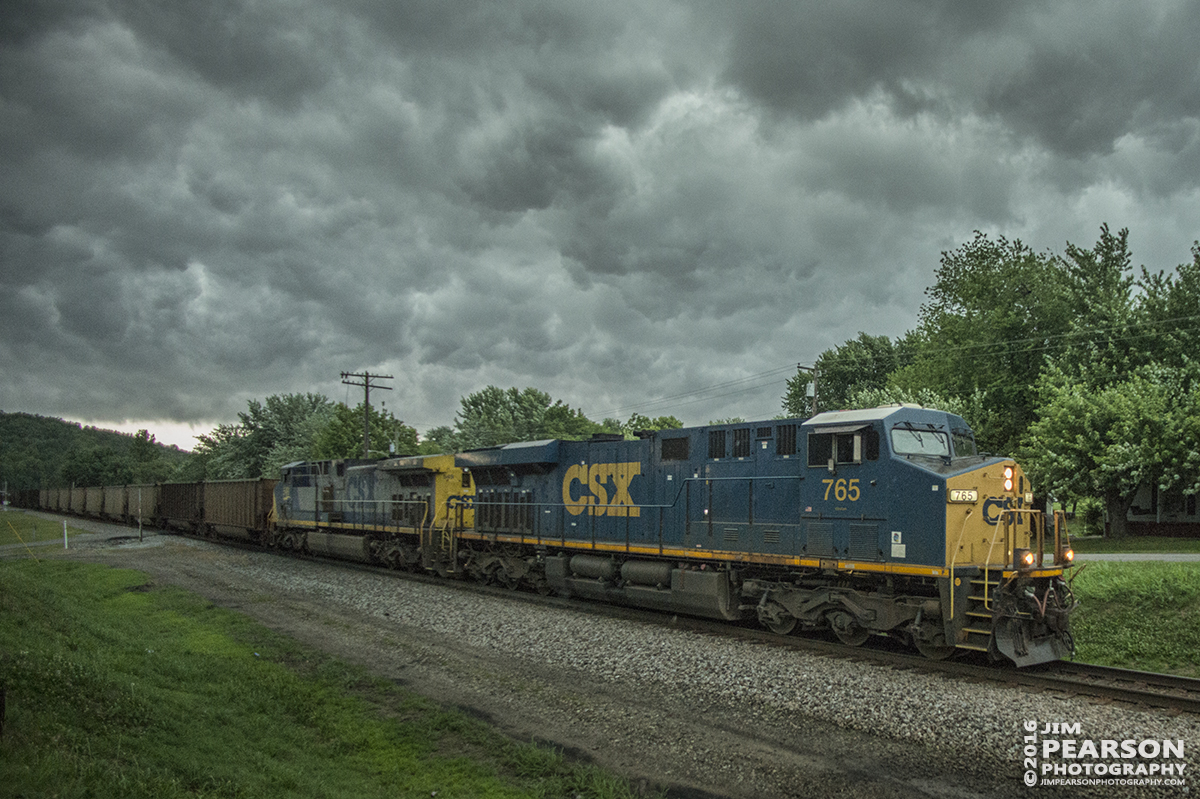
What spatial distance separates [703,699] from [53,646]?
26.3 ft

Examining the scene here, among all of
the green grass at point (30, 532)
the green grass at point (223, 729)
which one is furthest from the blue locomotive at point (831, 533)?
the green grass at point (30, 532)

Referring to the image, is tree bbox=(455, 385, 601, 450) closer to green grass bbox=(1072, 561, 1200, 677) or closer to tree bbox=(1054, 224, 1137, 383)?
tree bbox=(1054, 224, 1137, 383)

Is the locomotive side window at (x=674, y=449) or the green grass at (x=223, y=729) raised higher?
the locomotive side window at (x=674, y=449)

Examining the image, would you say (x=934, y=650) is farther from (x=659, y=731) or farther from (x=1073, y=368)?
(x=1073, y=368)

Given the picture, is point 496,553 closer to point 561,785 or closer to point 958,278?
point 561,785

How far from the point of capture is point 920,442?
1141cm

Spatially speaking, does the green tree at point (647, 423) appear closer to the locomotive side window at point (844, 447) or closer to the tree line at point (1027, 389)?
the tree line at point (1027, 389)

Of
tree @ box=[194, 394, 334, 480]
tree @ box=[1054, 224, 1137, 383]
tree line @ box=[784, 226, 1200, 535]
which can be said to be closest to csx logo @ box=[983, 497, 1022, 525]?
tree line @ box=[784, 226, 1200, 535]

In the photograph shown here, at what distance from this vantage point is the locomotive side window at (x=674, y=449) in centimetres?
1476

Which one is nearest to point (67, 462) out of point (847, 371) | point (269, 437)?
point (269, 437)

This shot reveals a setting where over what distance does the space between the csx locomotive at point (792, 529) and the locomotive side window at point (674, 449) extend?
0.03 meters

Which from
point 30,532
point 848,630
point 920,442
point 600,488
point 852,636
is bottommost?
point 30,532

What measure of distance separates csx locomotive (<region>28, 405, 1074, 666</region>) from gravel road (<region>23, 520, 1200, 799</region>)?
107cm

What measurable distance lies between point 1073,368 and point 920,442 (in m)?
24.2
